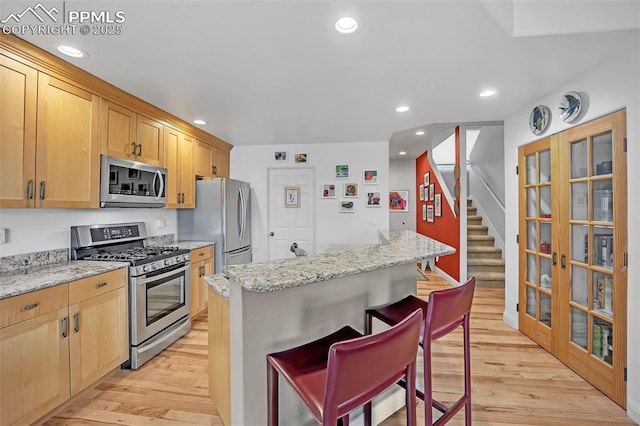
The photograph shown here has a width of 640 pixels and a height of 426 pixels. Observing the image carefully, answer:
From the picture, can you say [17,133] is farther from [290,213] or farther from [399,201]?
[399,201]

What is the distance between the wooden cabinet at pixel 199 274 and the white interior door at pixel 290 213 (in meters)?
1.34

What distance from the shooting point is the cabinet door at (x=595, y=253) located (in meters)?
1.87

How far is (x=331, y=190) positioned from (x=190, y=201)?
2078mm

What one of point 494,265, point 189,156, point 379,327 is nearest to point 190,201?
point 189,156

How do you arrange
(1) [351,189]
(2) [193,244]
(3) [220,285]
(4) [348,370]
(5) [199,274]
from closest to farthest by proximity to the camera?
(4) [348,370], (3) [220,285], (5) [199,274], (2) [193,244], (1) [351,189]

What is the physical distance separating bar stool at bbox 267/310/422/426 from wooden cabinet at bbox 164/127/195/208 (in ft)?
8.75

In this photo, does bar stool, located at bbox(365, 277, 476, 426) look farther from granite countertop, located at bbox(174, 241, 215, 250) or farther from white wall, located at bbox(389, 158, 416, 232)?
white wall, located at bbox(389, 158, 416, 232)

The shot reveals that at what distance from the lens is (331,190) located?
4.49 m

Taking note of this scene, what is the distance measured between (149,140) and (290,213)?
233cm

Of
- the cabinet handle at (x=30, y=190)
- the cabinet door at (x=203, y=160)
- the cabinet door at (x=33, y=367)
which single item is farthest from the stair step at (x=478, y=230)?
the cabinet handle at (x=30, y=190)

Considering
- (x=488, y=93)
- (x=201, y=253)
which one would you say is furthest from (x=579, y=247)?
(x=201, y=253)

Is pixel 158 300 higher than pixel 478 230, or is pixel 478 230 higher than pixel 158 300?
pixel 478 230

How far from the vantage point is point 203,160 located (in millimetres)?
3828

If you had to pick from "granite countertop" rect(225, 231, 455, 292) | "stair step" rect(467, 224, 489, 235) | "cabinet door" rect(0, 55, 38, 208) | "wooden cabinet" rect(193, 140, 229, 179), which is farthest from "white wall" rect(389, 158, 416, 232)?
"cabinet door" rect(0, 55, 38, 208)
